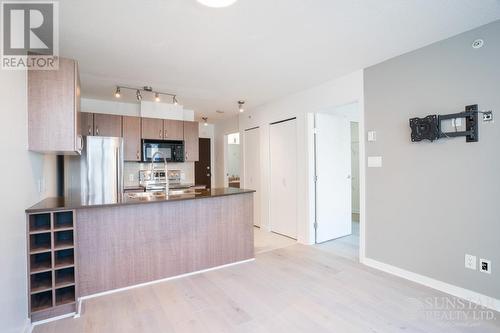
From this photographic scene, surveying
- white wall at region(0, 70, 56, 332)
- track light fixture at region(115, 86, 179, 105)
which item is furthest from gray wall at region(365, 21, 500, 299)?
white wall at region(0, 70, 56, 332)

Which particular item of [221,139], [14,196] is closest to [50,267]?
[14,196]

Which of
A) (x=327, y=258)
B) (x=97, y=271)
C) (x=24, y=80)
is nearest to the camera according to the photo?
(x=24, y=80)

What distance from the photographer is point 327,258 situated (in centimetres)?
347

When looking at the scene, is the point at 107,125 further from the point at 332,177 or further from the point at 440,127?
the point at 440,127

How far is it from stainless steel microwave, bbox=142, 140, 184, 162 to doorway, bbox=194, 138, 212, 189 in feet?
6.64

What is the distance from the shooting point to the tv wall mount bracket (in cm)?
229

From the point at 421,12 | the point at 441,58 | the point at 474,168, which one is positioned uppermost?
the point at 421,12

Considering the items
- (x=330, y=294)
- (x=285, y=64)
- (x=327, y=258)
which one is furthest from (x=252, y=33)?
(x=327, y=258)

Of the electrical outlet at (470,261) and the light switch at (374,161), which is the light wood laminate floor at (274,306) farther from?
the light switch at (374,161)

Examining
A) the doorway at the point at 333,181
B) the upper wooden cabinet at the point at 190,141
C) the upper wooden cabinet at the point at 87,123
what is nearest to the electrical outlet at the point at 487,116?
the doorway at the point at 333,181

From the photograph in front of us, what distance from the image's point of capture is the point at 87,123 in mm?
4227

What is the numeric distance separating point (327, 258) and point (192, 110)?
3.97 meters

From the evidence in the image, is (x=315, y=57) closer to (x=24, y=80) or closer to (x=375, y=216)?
(x=375, y=216)

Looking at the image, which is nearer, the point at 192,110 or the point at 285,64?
the point at 285,64
